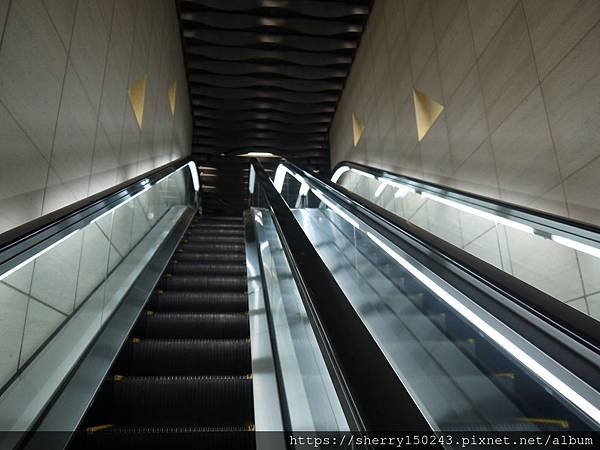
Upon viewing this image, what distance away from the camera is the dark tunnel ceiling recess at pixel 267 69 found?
288 inches

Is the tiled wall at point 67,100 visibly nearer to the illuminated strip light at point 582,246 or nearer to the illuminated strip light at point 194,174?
the illuminated strip light at point 582,246

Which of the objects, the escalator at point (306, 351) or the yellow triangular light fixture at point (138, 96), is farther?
the yellow triangular light fixture at point (138, 96)

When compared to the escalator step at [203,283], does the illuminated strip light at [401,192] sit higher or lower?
higher

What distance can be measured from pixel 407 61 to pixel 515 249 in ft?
12.2

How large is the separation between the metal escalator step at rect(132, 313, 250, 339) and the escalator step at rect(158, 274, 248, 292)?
2.89ft

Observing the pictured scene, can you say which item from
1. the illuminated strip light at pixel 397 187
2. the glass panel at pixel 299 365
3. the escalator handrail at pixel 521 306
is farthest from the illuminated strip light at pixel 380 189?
the escalator handrail at pixel 521 306

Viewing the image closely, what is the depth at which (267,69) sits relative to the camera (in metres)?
8.62

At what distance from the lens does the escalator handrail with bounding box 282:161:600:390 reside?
98 centimetres

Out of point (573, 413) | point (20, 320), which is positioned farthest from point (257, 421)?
point (573, 413)

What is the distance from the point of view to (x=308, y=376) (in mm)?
1426

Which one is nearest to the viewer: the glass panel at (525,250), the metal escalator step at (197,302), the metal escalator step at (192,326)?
the glass panel at (525,250)

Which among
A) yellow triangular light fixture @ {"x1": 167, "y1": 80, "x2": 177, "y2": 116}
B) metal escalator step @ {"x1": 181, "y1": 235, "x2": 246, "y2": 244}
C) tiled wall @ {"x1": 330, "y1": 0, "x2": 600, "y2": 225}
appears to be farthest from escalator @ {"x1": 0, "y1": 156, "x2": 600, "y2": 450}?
yellow triangular light fixture @ {"x1": 167, "y1": 80, "x2": 177, "y2": 116}

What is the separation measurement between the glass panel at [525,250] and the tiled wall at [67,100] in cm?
277

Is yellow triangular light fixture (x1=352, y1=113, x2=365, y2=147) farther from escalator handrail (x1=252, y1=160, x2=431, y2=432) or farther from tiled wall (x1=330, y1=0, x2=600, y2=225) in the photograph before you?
escalator handrail (x1=252, y1=160, x2=431, y2=432)
